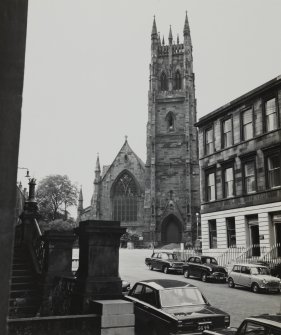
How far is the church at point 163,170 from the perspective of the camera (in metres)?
58.0

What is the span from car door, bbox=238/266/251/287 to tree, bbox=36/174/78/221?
198ft

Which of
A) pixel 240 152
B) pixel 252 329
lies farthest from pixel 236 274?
pixel 252 329

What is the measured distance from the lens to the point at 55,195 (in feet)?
265

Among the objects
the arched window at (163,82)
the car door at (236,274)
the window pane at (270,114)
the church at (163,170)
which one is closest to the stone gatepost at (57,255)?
the car door at (236,274)

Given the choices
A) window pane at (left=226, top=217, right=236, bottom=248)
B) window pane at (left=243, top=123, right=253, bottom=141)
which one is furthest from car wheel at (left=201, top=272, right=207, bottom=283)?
window pane at (left=243, top=123, right=253, bottom=141)

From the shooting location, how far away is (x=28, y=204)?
14180mm

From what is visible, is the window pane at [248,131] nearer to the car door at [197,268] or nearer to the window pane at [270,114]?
the window pane at [270,114]

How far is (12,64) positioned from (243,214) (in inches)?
1034

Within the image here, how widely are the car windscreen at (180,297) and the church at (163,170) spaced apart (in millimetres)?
44982

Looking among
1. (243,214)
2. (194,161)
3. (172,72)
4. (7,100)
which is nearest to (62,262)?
(7,100)

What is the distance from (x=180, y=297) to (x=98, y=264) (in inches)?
151

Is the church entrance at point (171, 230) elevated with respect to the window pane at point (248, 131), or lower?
lower

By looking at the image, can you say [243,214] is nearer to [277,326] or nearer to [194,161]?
[277,326]

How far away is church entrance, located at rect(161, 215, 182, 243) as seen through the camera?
189 feet
